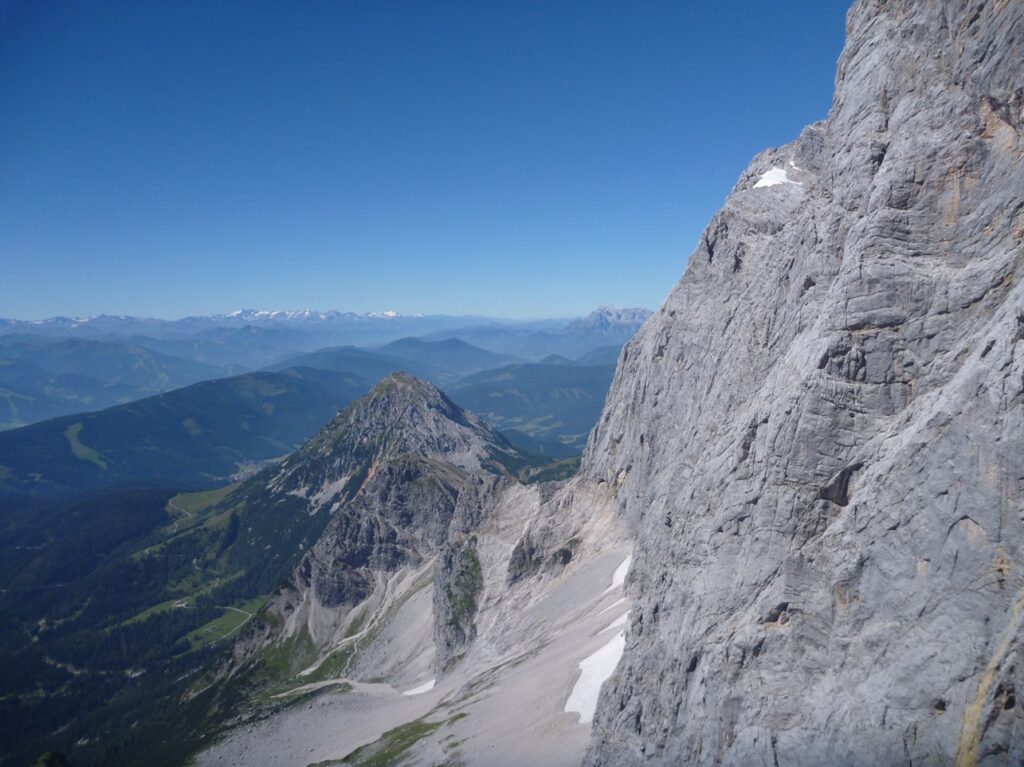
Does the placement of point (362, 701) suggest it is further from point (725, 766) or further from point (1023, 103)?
point (1023, 103)

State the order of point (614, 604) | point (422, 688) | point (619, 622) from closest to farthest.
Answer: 1. point (619, 622)
2. point (614, 604)
3. point (422, 688)

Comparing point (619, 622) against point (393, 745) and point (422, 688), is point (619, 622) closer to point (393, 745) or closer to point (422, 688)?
point (393, 745)

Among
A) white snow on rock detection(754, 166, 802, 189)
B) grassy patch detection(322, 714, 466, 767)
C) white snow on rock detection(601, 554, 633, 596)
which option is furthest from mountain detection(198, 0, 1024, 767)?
white snow on rock detection(754, 166, 802, 189)

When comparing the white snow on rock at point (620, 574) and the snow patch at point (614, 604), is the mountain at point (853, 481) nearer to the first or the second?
the snow patch at point (614, 604)

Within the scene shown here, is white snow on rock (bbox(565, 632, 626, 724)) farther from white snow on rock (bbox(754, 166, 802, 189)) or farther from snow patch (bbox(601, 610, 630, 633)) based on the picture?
white snow on rock (bbox(754, 166, 802, 189))

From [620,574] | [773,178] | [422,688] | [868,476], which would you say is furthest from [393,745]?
[773,178]

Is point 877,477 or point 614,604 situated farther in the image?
point 614,604
